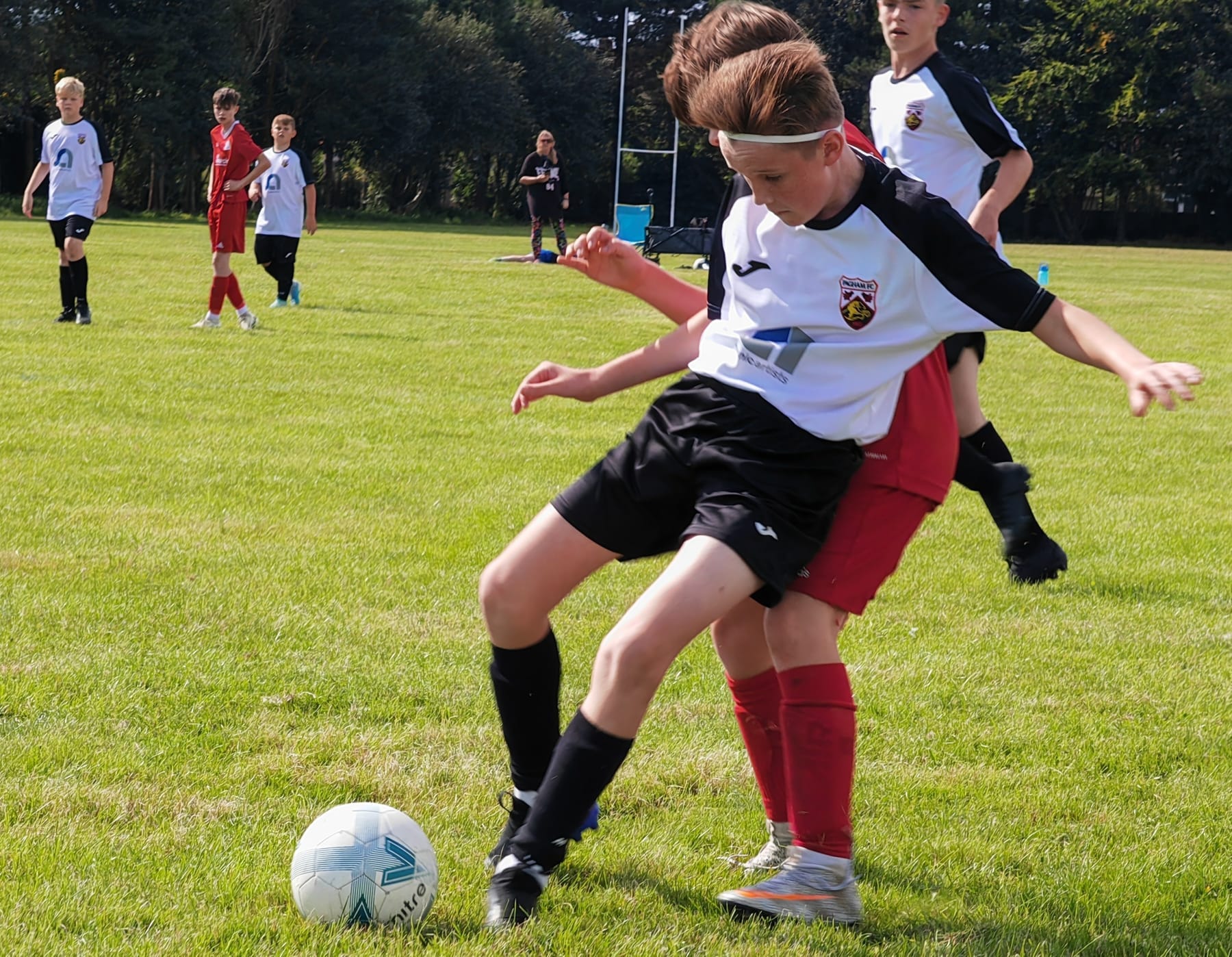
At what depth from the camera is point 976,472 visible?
532 cm

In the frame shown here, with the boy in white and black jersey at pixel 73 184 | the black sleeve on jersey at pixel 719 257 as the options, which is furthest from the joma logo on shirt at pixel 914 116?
the boy in white and black jersey at pixel 73 184

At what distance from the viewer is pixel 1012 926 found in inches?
114

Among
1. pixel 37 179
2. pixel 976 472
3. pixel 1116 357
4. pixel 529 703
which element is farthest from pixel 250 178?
pixel 1116 357

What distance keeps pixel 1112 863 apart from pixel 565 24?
5786cm

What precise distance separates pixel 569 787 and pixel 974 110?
12.1 feet

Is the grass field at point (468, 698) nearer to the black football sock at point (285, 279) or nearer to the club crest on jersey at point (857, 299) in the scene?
the club crest on jersey at point (857, 299)

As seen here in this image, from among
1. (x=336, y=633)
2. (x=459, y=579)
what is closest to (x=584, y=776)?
(x=336, y=633)

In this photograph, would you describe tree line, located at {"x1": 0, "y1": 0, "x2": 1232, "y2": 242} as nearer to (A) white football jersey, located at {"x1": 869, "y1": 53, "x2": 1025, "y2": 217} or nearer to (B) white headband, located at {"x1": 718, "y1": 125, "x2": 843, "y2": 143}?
(A) white football jersey, located at {"x1": 869, "y1": 53, "x2": 1025, "y2": 217}

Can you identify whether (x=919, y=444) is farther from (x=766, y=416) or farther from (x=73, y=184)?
(x=73, y=184)

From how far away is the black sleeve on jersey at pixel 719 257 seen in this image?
2998 millimetres

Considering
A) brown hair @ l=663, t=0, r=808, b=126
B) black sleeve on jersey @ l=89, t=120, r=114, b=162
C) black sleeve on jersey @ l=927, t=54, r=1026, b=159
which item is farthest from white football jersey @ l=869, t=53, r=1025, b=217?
black sleeve on jersey @ l=89, t=120, r=114, b=162

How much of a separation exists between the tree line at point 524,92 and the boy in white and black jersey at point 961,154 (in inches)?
1425

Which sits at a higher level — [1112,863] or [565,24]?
[565,24]

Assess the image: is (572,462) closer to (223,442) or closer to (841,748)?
(223,442)
